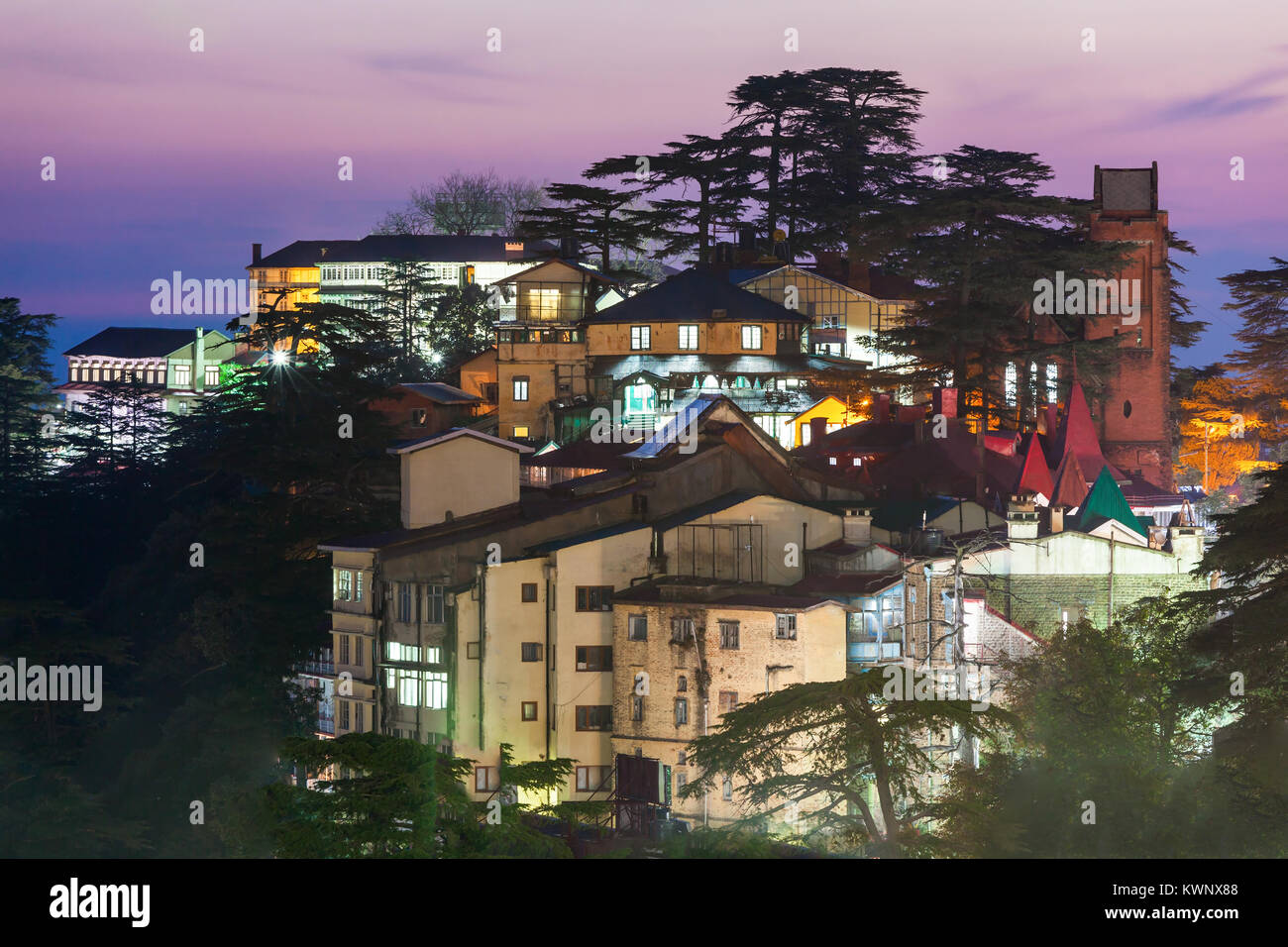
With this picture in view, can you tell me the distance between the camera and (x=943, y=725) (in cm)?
3572

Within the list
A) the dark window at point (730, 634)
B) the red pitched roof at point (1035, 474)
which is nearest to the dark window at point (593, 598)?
the dark window at point (730, 634)

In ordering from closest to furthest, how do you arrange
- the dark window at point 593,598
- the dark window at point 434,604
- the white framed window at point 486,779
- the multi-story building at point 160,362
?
the white framed window at point 486,779 → the dark window at point 593,598 → the dark window at point 434,604 → the multi-story building at point 160,362

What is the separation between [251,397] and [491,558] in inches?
865

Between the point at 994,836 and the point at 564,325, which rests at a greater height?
the point at 564,325

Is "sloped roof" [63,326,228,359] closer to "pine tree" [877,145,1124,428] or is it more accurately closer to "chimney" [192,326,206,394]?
"chimney" [192,326,206,394]

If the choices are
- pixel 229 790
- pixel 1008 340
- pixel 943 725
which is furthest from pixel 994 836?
pixel 1008 340

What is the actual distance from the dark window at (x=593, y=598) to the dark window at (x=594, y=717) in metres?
2.64

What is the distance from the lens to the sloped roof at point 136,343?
428 ft

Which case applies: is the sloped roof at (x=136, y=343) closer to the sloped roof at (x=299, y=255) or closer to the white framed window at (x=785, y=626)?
the sloped roof at (x=299, y=255)

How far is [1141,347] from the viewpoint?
8412 cm

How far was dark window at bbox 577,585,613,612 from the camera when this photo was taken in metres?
Result: 47.7

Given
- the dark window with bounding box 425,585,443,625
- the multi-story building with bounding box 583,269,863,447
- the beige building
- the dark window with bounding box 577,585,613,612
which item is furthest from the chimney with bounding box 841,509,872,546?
the multi-story building with bounding box 583,269,863,447

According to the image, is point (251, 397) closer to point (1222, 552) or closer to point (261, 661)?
point (261, 661)

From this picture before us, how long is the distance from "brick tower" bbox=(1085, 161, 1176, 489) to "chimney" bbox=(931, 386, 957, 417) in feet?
44.8
